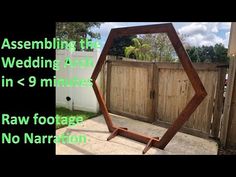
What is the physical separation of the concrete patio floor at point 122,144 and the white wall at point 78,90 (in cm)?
119

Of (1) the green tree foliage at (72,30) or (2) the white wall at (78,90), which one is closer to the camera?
(2) the white wall at (78,90)

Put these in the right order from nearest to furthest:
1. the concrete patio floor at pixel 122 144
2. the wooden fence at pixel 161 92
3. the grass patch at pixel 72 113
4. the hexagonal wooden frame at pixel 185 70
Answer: the hexagonal wooden frame at pixel 185 70
the concrete patio floor at pixel 122 144
the wooden fence at pixel 161 92
the grass patch at pixel 72 113

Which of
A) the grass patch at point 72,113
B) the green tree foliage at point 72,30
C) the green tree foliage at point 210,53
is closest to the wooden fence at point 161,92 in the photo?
the grass patch at point 72,113

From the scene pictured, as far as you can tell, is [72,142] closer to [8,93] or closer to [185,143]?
[185,143]

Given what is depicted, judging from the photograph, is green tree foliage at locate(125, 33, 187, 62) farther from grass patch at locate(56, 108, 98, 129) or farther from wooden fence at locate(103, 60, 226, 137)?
grass patch at locate(56, 108, 98, 129)

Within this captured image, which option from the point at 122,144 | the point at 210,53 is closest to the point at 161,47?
the point at 122,144

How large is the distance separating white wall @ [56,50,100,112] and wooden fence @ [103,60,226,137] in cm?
55

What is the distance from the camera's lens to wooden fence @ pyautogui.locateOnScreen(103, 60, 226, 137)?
420 centimetres

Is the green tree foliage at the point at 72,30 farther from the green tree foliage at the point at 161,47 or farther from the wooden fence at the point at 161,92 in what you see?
the wooden fence at the point at 161,92

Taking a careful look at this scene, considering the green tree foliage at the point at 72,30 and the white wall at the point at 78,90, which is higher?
the green tree foliage at the point at 72,30

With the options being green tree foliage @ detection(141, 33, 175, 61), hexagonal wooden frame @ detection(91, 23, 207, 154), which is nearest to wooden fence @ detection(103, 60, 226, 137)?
hexagonal wooden frame @ detection(91, 23, 207, 154)

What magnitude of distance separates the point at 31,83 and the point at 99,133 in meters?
3.63

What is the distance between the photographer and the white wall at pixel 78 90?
597 cm

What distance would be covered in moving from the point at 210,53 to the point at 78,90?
1017 inches
